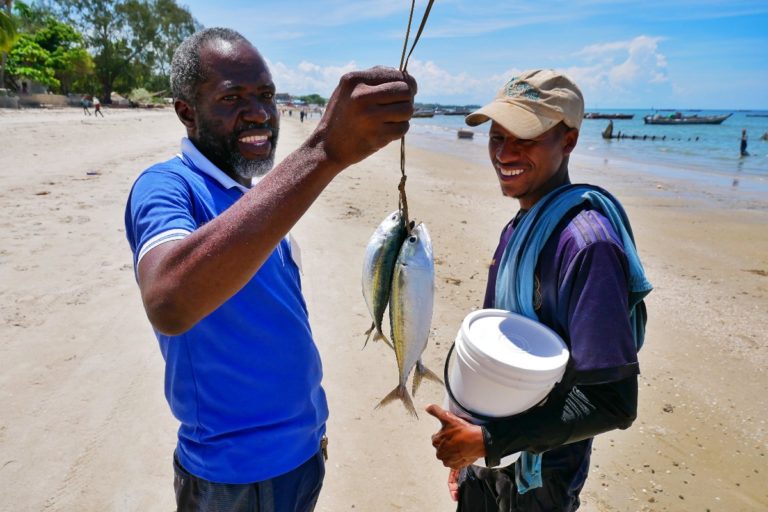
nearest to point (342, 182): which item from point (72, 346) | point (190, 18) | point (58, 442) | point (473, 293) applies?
point (473, 293)

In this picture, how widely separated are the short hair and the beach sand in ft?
9.30

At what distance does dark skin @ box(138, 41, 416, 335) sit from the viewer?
3.51 ft

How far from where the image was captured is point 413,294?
200 cm

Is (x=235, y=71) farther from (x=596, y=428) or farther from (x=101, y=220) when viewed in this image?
(x=101, y=220)

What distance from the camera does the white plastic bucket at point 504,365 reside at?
1.68 metres

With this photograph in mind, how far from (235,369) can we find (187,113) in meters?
1.13

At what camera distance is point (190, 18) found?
7125 cm

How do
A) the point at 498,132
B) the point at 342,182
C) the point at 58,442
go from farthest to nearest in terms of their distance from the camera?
1. the point at 342,182
2. the point at 58,442
3. the point at 498,132

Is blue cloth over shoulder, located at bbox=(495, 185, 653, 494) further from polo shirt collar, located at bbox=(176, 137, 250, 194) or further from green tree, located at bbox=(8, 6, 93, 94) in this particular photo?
green tree, located at bbox=(8, 6, 93, 94)

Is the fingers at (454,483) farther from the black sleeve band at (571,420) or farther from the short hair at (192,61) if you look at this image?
the short hair at (192,61)

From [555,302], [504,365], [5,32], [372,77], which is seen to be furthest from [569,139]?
[5,32]

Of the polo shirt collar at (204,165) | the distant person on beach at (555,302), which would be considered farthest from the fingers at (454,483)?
the polo shirt collar at (204,165)

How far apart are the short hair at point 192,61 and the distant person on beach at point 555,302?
128cm

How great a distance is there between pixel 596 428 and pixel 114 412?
3.96 m
